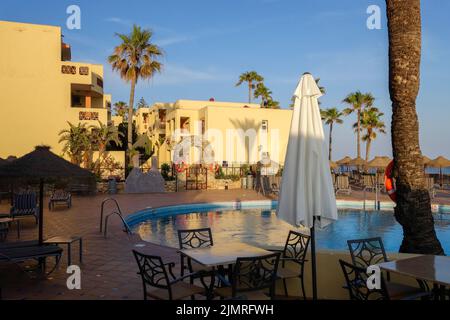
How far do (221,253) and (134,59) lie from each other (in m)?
22.9

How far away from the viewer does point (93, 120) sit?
78.9 ft

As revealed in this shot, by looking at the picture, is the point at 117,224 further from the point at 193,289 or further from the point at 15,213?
the point at 193,289

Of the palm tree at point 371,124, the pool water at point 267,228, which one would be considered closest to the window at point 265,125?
the pool water at point 267,228

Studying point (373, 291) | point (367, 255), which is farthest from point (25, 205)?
point (373, 291)

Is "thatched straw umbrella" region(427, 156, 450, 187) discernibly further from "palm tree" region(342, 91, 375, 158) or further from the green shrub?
"palm tree" region(342, 91, 375, 158)

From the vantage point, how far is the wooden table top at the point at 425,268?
3.92 m

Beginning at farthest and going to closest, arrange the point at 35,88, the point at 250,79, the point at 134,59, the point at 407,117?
1. the point at 250,79
2. the point at 134,59
3. the point at 35,88
4. the point at 407,117

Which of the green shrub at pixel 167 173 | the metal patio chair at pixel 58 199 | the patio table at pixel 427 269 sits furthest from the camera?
the green shrub at pixel 167 173

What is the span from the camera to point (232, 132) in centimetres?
2981

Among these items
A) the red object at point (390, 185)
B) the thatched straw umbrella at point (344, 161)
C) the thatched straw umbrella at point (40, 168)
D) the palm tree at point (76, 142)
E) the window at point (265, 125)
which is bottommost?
the red object at point (390, 185)

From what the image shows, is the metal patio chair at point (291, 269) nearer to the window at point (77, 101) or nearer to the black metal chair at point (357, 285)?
the black metal chair at point (357, 285)

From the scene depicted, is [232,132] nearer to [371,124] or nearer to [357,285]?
[371,124]

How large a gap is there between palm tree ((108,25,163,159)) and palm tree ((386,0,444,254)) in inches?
827

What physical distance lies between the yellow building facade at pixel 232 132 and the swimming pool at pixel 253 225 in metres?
11.8
